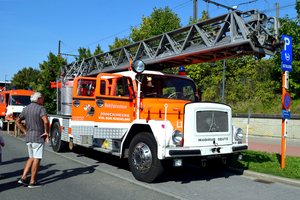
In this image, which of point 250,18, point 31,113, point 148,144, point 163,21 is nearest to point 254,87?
point 163,21

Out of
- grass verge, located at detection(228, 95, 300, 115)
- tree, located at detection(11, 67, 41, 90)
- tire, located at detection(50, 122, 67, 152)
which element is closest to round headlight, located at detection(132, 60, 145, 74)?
tire, located at detection(50, 122, 67, 152)

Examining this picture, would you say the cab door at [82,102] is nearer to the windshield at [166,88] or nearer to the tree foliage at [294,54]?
the windshield at [166,88]

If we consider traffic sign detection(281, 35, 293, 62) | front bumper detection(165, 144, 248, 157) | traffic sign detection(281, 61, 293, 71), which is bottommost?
front bumper detection(165, 144, 248, 157)

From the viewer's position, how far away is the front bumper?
218 inches

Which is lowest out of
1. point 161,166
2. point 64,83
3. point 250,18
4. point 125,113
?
point 161,166

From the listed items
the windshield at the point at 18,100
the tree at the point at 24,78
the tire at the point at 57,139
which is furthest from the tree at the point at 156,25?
the tree at the point at 24,78

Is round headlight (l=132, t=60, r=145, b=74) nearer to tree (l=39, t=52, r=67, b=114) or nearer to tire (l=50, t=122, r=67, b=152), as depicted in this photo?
tire (l=50, t=122, r=67, b=152)

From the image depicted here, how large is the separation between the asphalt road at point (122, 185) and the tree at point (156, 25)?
18151mm

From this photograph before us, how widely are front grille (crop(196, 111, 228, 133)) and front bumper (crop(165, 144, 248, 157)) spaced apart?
39cm

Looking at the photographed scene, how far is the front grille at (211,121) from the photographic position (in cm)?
609

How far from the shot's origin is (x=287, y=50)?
25.8 feet

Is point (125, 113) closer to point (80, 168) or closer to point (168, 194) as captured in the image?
point (80, 168)

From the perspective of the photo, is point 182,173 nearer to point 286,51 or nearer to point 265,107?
point 286,51

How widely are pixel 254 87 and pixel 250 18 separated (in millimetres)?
15566
